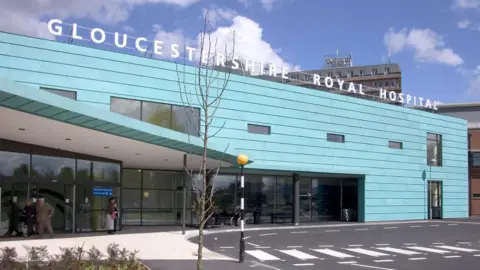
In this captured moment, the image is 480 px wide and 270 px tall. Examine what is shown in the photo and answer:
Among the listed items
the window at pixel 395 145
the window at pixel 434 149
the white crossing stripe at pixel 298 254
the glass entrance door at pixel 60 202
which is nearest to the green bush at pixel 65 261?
the white crossing stripe at pixel 298 254

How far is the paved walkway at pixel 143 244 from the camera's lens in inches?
608

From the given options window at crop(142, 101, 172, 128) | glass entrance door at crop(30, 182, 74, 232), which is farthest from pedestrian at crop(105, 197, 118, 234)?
window at crop(142, 101, 172, 128)

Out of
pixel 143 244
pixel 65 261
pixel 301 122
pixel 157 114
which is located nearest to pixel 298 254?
pixel 143 244

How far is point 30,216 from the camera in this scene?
1964 centimetres

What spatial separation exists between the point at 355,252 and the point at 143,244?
293 inches

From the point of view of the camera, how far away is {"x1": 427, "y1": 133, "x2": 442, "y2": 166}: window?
42125 millimetres

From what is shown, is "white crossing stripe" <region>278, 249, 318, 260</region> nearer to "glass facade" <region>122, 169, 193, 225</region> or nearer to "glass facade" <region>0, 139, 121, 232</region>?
"glass facade" <region>0, 139, 121, 232</region>

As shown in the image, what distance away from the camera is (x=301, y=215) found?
35.5 metres

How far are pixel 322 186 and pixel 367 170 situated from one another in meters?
3.33

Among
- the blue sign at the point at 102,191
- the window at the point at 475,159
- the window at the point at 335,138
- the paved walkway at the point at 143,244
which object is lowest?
the paved walkway at the point at 143,244

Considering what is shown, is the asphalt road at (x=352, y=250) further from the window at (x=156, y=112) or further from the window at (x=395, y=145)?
the window at (x=395, y=145)

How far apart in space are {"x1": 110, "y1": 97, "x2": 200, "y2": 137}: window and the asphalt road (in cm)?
637

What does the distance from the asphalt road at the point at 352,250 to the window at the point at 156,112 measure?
20.9 feet

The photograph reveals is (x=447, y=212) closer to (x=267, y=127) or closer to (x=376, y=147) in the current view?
(x=376, y=147)
